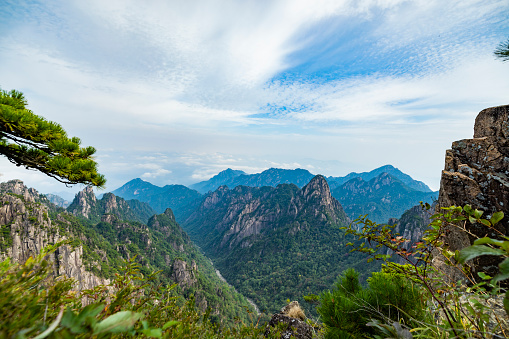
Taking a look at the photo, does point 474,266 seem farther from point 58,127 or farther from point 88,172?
point 58,127

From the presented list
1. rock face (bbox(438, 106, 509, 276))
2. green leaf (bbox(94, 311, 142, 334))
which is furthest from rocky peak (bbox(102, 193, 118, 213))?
green leaf (bbox(94, 311, 142, 334))

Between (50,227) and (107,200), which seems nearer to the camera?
(50,227)

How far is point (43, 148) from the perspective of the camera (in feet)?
19.0

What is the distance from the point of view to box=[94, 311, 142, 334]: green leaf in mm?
882

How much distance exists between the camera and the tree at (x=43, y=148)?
5.06 meters

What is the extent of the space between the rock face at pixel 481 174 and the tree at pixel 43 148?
9785 millimetres

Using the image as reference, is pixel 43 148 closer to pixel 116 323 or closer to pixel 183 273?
pixel 116 323

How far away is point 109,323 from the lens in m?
0.91

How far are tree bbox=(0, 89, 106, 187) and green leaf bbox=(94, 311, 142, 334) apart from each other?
254 inches

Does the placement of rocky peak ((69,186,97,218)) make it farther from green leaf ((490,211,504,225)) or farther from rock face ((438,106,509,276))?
green leaf ((490,211,504,225))

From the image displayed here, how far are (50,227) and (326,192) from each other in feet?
578

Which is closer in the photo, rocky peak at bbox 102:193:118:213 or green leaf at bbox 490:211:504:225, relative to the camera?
green leaf at bbox 490:211:504:225

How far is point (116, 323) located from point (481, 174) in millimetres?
8501

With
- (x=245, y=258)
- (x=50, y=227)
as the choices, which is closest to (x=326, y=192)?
(x=245, y=258)
